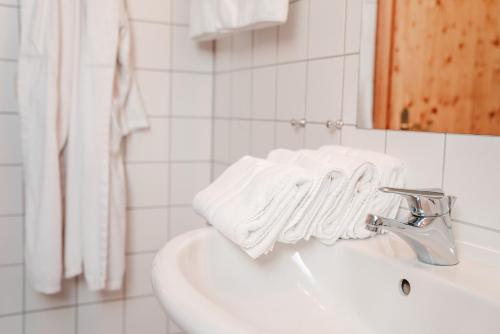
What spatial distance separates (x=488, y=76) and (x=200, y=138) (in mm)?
1152

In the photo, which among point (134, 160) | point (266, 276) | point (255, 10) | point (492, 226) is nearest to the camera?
point (492, 226)

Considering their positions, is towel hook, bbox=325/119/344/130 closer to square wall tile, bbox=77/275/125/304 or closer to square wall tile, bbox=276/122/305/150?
square wall tile, bbox=276/122/305/150

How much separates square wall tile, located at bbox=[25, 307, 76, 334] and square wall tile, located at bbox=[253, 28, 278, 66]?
3.35ft

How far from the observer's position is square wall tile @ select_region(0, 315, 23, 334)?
160cm

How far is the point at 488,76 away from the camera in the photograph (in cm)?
84

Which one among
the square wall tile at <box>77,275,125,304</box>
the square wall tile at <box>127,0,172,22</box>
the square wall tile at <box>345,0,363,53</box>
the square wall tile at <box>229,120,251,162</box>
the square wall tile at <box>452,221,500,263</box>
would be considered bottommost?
the square wall tile at <box>77,275,125,304</box>

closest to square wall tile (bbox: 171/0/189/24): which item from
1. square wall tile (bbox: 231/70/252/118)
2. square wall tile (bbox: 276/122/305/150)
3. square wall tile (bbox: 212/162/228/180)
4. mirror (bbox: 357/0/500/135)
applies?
square wall tile (bbox: 231/70/252/118)

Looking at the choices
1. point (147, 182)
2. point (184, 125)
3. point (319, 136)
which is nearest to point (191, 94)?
point (184, 125)

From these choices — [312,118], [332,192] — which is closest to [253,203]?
[332,192]

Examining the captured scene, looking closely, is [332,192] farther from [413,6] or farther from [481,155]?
[413,6]

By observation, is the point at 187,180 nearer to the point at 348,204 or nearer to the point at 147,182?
the point at 147,182

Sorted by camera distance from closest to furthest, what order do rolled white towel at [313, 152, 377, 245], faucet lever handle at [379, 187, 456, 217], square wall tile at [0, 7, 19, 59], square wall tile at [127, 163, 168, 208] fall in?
faucet lever handle at [379, 187, 456, 217] → rolled white towel at [313, 152, 377, 245] → square wall tile at [0, 7, 19, 59] → square wall tile at [127, 163, 168, 208]

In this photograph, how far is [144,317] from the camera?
1.81 metres

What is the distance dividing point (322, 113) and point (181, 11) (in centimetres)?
81
